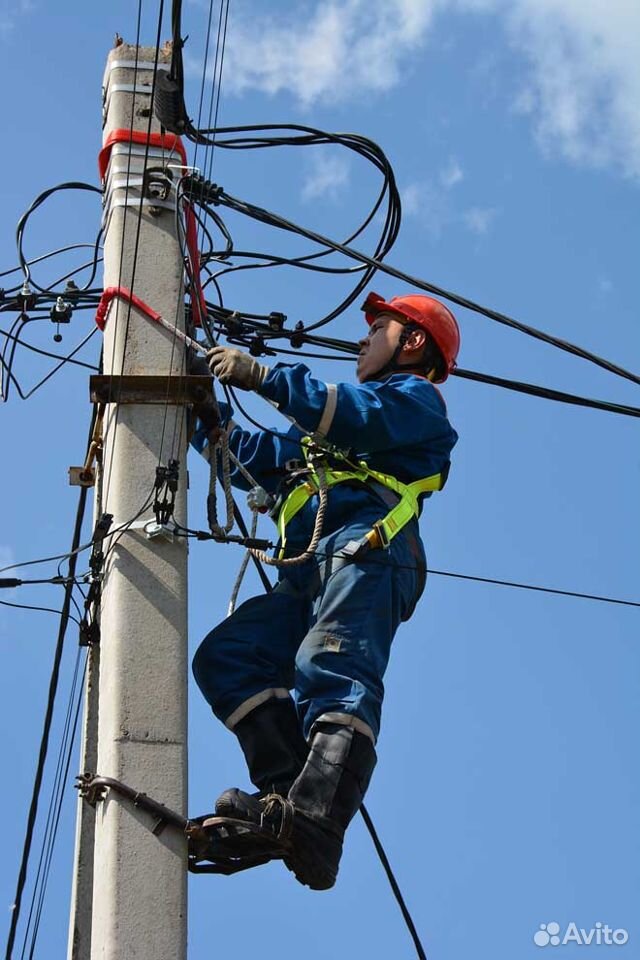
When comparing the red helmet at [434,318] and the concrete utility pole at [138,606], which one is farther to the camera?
the red helmet at [434,318]

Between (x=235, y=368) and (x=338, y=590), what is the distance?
815mm

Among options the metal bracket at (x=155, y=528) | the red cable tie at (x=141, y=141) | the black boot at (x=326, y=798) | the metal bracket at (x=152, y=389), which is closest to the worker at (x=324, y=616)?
the black boot at (x=326, y=798)

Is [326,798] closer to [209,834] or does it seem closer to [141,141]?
[209,834]

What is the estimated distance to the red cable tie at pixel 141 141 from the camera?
6.66 m

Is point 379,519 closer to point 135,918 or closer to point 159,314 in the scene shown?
point 159,314

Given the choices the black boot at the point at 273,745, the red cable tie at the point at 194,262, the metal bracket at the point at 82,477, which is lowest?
the black boot at the point at 273,745

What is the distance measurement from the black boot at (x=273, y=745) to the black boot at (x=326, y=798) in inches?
12.6

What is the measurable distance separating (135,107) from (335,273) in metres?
1.34

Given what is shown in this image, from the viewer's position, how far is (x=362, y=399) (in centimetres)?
634

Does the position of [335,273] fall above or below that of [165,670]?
above

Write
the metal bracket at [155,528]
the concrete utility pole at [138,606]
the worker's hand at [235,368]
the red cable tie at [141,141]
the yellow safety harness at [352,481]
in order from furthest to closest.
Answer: the red cable tie at [141,141], the yellow safety harness at [352,481], the worker's hand at [235,368], the metal bracket at [155,528], the concrete utility pole at [138,606]

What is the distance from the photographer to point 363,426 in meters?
6.31

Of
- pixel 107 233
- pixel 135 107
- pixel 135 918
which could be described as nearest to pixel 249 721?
pixel 135 918

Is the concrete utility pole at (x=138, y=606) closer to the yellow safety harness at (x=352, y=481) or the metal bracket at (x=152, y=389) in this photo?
the metal bracket at (x=152, y=389)
